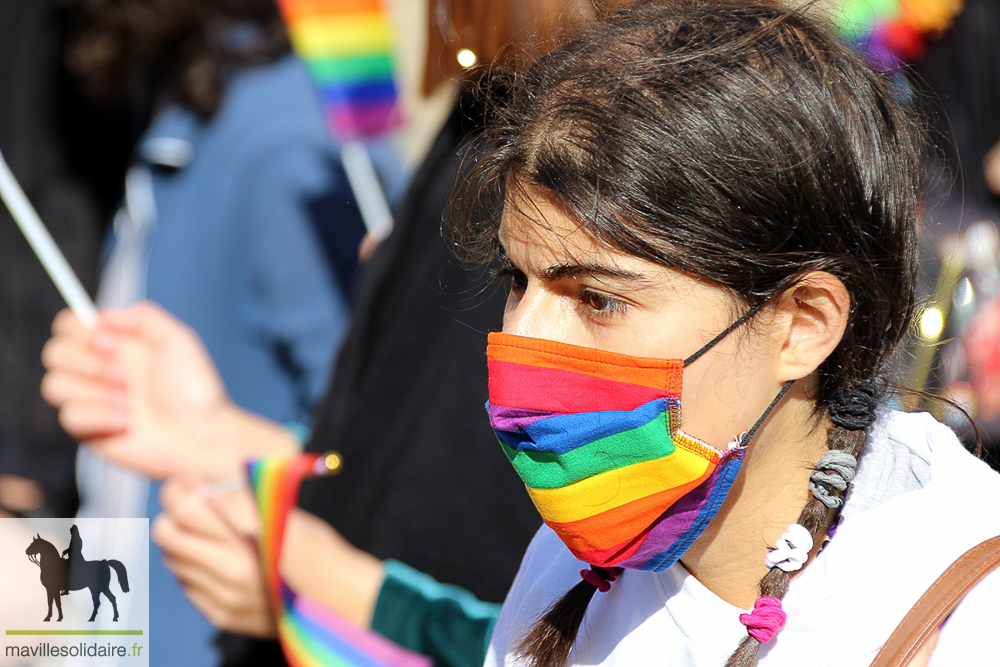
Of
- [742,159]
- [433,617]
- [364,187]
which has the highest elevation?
[364,187]

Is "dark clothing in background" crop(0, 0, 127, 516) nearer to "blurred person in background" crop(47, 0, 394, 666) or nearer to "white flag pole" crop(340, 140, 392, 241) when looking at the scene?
"blurred person in background" crop(47, 0, 394, 666)

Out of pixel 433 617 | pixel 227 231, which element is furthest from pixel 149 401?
pixel 433 617

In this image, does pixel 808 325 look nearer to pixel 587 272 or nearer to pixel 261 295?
pixel 587 272

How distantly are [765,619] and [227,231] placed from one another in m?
2.21

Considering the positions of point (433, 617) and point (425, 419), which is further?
point (425, 419)

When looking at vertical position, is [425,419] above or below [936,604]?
above

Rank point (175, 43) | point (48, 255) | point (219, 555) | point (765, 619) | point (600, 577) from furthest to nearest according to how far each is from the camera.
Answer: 1. point (175, 43)
2. point (48, 255)
3. point (219, 555)
4. point (600, 577)
5. point (765, 619)

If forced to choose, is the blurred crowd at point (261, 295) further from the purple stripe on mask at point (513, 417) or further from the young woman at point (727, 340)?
the purple stripe on mask at point (513, 417)

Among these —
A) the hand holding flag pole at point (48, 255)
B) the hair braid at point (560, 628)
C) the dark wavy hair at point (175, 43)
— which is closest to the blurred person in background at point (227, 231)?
the dark wavy hair at point (175, 43)

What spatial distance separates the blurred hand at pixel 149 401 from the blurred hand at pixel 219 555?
0.21m

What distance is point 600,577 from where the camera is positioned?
1403mm

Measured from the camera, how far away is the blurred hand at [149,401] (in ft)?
8.51

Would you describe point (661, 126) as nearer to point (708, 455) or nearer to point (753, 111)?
point (753, 111)

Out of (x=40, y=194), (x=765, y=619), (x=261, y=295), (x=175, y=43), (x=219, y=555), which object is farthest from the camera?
(x=40, y=194)
